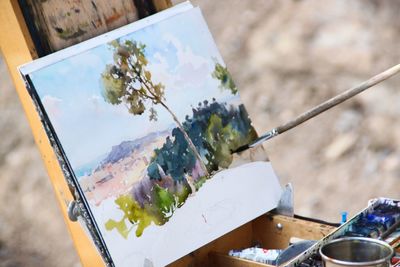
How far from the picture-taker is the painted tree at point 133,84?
7.01 ft

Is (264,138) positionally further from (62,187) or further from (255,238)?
(62,187)

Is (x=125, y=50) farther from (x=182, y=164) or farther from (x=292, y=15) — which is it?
(x=292, y=15)

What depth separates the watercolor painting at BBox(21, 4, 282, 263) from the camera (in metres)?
2.02

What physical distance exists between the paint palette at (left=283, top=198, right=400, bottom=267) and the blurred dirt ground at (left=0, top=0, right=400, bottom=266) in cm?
183

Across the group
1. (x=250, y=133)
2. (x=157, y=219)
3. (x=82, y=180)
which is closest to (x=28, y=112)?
(x=82, y=180)

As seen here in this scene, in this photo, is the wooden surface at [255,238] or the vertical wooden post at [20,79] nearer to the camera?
the vertical wooden post at [20,79]

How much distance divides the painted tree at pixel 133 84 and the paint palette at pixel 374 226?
441 mm

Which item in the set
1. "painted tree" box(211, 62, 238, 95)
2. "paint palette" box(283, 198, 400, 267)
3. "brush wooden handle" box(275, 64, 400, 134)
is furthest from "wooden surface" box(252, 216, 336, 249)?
"painted tree" box(211, 62, 238, 95)


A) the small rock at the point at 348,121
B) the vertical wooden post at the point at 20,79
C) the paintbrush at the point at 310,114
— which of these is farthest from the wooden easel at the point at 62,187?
the small rock at the point at 348,121

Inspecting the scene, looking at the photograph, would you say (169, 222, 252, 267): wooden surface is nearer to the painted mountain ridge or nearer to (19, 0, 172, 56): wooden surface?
the painted mountain ridge

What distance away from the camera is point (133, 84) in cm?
218

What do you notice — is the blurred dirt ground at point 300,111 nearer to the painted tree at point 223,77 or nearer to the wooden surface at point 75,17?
the painted tree at point 223,77

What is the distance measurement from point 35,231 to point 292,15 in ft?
6.56

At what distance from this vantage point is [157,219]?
83.4 inches
